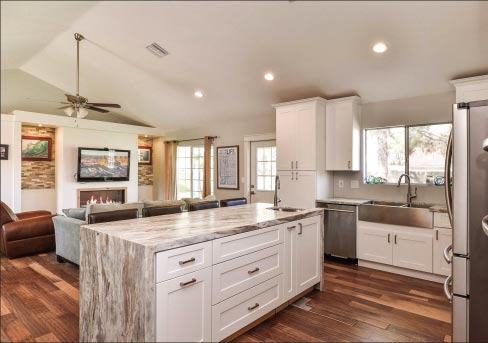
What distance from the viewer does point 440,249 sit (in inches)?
130

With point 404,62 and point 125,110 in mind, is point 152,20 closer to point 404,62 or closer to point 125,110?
point 404,62

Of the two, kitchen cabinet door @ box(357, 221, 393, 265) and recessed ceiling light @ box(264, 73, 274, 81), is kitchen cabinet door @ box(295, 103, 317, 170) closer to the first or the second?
recessed ceiling light @ box(264, 73, 274, 81)

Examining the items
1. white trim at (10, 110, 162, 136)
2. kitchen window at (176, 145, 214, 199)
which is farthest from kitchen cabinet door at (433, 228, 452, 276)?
white trim at (10, 110, 162, 136)

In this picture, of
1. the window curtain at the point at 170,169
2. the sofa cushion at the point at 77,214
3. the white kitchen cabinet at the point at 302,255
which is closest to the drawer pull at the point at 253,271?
the white kitchen cabinet at the point at 302,255

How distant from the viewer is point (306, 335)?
7.21ft

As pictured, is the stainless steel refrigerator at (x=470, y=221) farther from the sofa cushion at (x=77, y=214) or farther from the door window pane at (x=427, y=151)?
the sofa cushion at (x=77, y=214)

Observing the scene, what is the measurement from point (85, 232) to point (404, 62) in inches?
133

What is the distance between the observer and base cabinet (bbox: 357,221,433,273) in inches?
133

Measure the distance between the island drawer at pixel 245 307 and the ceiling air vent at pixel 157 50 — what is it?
241 cm

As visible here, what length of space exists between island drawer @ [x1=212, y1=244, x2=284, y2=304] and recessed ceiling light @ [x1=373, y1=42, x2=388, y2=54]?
2.17 meters

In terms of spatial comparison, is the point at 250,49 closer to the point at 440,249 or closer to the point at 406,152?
the point at 406,152

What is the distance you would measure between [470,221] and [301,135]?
8.67 feet

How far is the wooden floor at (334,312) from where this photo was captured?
2.14 m

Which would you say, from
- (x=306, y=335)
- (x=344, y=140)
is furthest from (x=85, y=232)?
(x=344, y=140)
